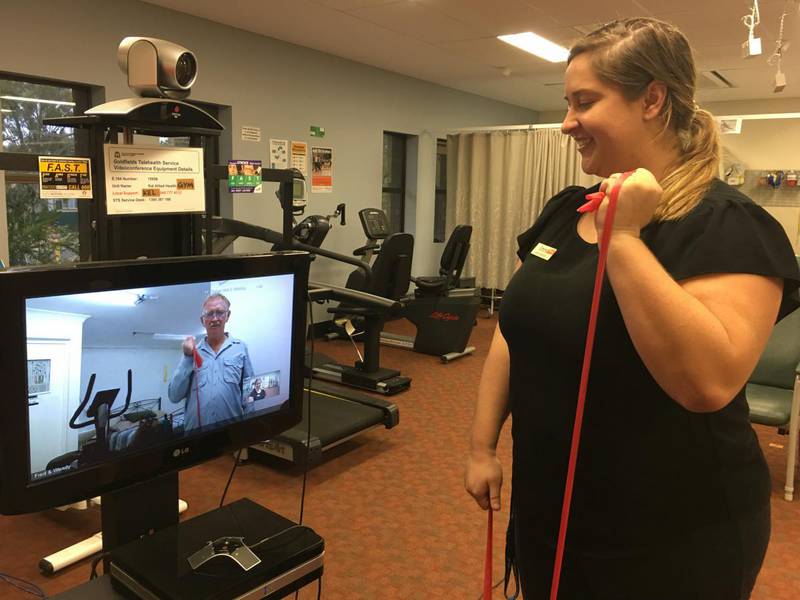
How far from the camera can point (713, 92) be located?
24.9 feet

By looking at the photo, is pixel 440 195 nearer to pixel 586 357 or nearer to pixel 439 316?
pixel 439 316

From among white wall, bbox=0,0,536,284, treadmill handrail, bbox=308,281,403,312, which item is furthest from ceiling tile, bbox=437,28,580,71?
treadmill handrail, bbox=308,281,403,312

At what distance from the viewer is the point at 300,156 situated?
225 inches

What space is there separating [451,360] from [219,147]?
252 cm

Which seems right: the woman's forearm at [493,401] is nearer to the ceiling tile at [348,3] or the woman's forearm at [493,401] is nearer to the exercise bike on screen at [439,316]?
the ceiling tile at [348,3]

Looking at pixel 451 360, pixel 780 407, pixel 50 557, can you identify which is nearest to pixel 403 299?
pixel 451 360

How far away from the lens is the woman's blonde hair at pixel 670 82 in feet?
3.26

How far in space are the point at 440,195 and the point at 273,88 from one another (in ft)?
10.0

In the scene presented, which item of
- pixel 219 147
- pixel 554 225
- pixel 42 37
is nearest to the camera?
pixel 554 225

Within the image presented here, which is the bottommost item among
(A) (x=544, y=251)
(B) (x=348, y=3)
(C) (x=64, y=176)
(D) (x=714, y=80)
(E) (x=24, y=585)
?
(E) (x=24, y=585)

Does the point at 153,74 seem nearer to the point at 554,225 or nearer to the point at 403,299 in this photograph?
the point at 554,225

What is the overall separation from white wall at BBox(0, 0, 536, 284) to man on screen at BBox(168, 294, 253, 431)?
3441mm

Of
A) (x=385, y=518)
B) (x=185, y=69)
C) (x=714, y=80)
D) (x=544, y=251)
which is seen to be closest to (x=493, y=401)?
(x=544, y=251)

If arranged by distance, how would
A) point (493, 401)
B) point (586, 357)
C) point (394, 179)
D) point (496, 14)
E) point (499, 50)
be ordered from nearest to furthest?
point (586, 357)
point (493, 401)
point (496, 14)
point (499, 50)
point (394, 179)
